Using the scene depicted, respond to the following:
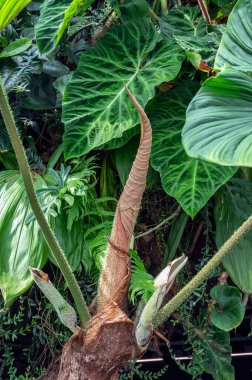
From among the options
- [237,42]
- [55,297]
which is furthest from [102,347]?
[237,42]

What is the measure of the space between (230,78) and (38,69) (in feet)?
2.03

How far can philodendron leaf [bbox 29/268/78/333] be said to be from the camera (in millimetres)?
1248

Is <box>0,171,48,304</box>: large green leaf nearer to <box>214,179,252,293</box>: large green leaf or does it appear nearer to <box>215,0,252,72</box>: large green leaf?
<box>214,179,252,293</box>: large green leaf

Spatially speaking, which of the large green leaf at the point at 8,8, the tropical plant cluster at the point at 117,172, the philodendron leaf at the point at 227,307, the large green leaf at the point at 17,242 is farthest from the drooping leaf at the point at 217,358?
the large green leaf at the point at 8,8

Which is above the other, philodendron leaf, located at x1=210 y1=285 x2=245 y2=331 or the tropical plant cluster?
the tropical plant cluster

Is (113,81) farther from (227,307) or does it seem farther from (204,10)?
(227,307)

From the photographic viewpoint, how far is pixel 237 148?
1051 millimetres

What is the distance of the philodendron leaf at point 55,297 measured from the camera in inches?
49.1

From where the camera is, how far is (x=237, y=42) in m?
1.29

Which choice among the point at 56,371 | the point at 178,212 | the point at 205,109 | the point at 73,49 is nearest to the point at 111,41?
the point at 73,49

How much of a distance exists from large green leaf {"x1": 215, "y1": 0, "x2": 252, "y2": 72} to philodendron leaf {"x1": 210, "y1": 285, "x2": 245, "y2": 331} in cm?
55

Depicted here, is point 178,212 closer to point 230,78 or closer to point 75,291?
point 75,291

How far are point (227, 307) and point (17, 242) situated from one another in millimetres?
511

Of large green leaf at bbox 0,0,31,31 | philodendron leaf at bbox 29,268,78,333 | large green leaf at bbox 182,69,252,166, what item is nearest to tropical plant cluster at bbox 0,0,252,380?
philodendron leaf at bbox 29,268,78,333
